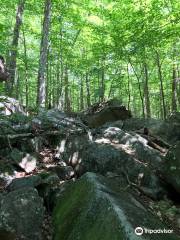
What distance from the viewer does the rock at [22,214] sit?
550 centimetres

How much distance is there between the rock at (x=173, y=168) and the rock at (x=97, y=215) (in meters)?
2.28

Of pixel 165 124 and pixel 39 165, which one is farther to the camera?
pixel 165 124

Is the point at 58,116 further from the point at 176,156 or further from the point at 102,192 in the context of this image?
the point at 102,192

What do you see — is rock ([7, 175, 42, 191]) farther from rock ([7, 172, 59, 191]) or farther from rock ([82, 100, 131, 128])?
rock ([82, 100, 131, 128])

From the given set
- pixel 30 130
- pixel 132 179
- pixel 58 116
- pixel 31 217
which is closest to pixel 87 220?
pixel 31 217

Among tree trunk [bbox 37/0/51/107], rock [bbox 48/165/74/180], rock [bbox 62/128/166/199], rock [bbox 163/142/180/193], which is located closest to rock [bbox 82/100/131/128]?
tree trunk [bbox 37/0/51/107]

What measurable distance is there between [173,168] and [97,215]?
11.4 ft

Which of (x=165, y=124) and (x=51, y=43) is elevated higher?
(x=51, y=43)

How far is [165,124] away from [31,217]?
889 centimetres

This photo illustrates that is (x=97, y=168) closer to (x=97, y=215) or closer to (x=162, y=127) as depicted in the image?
(x=97, y=215)

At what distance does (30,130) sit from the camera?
10297mm

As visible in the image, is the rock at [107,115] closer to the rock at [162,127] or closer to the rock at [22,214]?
the rock at [162,127]

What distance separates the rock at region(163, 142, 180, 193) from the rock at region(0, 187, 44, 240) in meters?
3.29

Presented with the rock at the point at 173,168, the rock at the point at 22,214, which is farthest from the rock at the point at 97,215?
the rock at the point at 173,168
